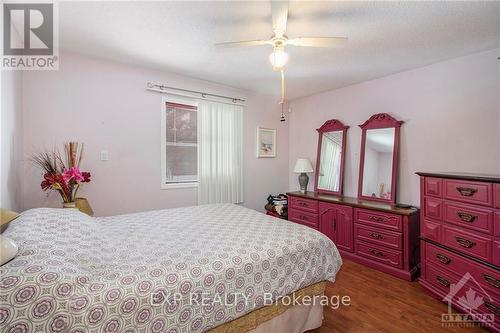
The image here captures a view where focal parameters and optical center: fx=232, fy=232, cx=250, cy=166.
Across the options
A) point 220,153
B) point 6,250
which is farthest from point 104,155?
point 6,250

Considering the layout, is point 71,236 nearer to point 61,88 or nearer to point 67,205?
point 67,205

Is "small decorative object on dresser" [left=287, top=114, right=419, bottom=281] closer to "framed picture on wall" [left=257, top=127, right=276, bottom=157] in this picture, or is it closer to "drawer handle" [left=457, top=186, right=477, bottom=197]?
"drawer handle" [left=457, top=186, right=477, bottom=197]

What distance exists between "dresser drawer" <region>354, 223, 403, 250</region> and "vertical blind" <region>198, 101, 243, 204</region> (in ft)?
5.70

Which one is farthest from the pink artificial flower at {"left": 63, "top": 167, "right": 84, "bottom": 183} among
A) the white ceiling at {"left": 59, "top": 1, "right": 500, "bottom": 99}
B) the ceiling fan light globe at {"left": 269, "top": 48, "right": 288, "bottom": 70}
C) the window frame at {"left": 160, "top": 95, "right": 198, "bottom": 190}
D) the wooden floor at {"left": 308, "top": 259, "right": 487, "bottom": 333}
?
the wooden floor at {"left": 308, "top": 259, "right": 487, "bottom": 333}

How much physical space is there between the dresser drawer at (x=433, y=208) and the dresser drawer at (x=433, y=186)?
2.2 inches

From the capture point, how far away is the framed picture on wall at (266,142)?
3930 millimetres

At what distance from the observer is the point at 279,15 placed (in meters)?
1.55

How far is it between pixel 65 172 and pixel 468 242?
3529mm

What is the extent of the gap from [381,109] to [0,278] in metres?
3.70

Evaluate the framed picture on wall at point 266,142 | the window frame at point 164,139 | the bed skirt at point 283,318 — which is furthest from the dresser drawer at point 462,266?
the window frame at point 164,139

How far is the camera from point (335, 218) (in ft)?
10.2

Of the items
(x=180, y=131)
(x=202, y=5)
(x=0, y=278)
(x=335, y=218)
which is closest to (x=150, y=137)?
(x=180, y=131)

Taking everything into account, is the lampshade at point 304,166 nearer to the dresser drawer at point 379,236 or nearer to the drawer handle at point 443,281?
the dresser drawer at point 379,236

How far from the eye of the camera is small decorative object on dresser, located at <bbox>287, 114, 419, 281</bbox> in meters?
2.54
